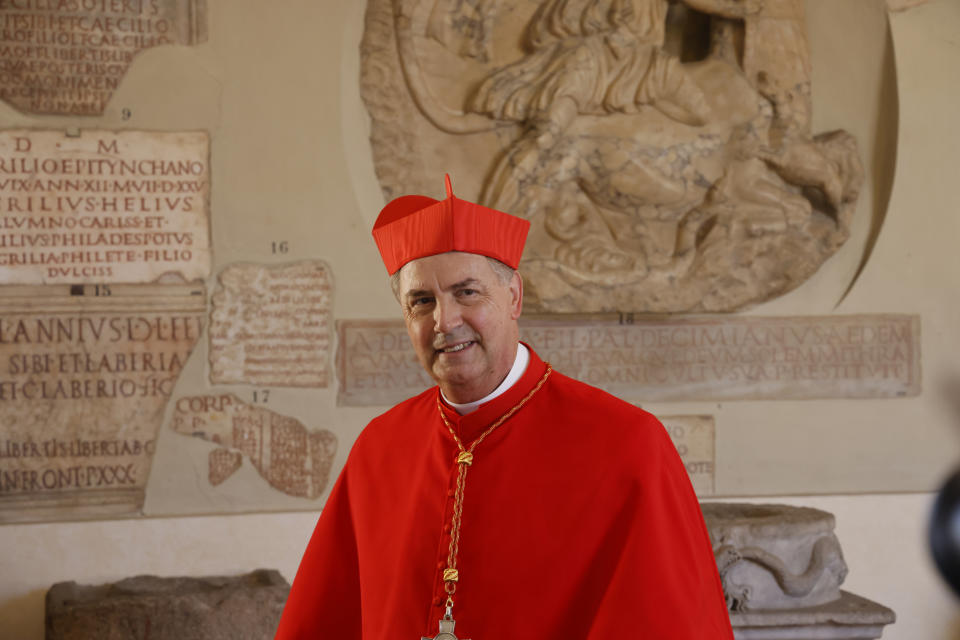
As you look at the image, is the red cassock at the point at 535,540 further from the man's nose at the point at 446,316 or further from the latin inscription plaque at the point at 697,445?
the latin inscription plaque at the point at 697,445

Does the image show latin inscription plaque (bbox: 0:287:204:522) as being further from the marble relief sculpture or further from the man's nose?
the man's nose

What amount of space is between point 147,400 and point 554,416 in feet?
8.81

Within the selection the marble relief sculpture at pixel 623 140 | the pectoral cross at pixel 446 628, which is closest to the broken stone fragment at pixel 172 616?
the marble relief sculpture at pixel 623 140

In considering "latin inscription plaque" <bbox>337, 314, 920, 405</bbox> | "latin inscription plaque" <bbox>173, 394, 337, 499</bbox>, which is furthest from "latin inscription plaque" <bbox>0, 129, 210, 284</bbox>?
"latin inscription plaque" <bbox>337, 314, 920, 405</bbox>

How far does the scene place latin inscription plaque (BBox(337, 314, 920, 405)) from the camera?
4.66m

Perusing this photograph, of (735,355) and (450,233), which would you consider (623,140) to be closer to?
(735,355)

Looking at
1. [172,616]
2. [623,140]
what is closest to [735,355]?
[623,140]

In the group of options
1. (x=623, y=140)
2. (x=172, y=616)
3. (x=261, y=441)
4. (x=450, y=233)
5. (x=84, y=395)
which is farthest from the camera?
(x=623, y=140)

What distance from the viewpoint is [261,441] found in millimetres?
4273

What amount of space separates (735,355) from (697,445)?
0.49 m

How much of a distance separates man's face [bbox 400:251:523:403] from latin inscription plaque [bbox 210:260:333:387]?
7.91 ft

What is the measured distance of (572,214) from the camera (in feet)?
15.3

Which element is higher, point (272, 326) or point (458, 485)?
point (272, 326)

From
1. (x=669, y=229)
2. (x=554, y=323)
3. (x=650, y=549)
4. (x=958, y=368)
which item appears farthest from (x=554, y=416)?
(x=958, y=368)
